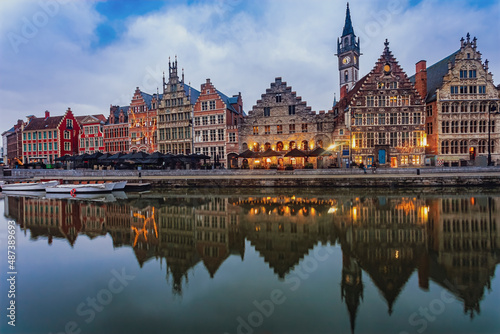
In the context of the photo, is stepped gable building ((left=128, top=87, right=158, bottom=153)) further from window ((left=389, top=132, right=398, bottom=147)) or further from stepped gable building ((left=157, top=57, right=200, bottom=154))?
window ((left=389, top=132, right=398, bottom=147))

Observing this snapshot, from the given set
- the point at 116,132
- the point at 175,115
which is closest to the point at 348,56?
the point at 175,115

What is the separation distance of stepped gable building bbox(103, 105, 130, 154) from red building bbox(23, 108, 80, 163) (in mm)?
10215

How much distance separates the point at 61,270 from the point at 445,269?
11731 millimetres

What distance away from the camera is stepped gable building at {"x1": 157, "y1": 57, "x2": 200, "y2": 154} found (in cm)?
4175

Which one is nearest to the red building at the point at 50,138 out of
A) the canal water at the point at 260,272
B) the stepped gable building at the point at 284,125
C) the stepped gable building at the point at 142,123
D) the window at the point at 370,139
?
the stepped gable building at the point at 142,123

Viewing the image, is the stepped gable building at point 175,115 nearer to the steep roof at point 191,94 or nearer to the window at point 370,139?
the steep roof at point 191,94

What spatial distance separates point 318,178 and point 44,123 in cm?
5589

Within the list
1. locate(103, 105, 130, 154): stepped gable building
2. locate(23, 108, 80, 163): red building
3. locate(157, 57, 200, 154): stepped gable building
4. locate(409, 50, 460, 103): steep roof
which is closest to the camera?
locate(409, 50, 460, 103): steep roof

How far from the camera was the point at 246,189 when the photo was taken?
26.1 meters

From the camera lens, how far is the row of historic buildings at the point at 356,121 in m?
33.9

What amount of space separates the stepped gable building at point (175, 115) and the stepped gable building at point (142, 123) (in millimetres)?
1974

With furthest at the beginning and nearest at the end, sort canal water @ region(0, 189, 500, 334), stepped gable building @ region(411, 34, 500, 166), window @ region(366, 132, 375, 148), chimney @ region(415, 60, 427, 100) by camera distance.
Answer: chimney @ region(415, 60, 427, 100), window @ region(366, 132, 375, 148), stepped gable building @ region(411, 34, 500, 166), canal water @ region(0, 189, 500, 334)

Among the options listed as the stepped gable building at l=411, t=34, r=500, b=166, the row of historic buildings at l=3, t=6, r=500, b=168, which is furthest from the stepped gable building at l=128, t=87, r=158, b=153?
the stepped gable building at l=411, t=34, r=500, b=166

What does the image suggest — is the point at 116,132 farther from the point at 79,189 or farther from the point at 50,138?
the point at 79,189
